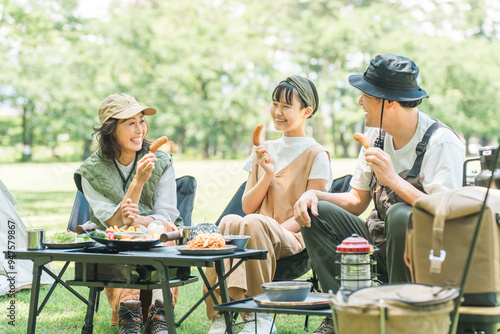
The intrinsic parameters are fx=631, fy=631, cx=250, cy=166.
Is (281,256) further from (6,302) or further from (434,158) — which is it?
(6,302)

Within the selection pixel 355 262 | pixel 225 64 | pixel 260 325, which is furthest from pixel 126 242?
pixel 225 64

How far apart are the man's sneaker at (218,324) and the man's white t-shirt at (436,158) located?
121cm

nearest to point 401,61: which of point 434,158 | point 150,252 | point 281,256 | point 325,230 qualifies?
point 434,158

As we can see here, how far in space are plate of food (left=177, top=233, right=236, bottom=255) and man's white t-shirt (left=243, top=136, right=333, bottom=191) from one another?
104 cm

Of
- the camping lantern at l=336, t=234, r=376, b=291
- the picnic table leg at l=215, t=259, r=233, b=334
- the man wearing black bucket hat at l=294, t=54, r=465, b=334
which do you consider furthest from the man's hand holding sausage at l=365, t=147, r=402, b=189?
the picnic table leg at l=215, t=259, r=233, b=334

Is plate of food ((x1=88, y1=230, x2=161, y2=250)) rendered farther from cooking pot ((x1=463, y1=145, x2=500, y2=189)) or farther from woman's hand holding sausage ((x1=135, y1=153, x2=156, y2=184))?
cooking pot ((x1=463, y1=145, x2=500, y2=189))

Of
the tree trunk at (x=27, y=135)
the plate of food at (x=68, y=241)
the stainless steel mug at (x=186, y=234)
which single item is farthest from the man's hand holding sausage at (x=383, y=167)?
the tree trunk at (x=27, y=135)

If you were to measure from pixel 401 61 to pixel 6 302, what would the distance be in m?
3.25

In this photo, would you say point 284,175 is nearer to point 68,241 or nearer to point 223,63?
point 68,241

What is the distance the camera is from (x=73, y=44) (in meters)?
29.4

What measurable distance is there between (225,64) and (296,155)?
2761cm

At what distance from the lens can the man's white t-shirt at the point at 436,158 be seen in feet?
9.66

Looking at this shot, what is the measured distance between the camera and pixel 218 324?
3.35m

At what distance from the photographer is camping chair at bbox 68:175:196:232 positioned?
14.3ft
